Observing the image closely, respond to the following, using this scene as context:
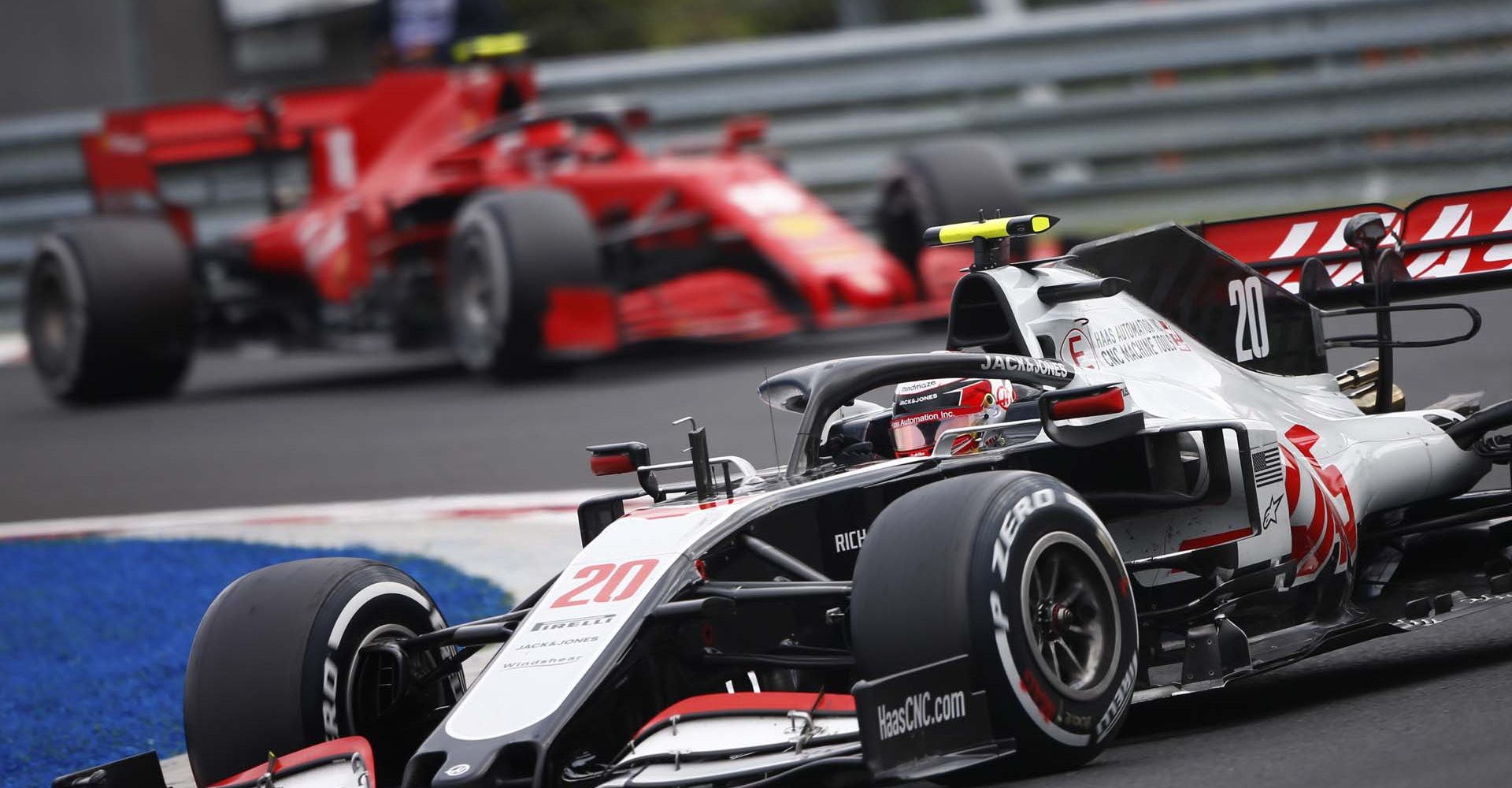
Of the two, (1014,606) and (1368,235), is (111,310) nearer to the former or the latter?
(1368,235)

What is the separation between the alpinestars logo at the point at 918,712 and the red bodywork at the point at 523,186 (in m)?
8.06

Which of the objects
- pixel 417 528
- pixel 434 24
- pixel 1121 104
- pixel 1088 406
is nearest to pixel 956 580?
pixel 1088 406

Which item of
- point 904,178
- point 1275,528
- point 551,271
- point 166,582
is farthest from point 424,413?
point 1275,528

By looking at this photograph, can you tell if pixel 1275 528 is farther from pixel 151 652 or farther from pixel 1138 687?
pixel 151 652

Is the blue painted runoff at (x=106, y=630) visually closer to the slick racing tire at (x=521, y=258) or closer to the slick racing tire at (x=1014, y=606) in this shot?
the slick racing tire at (x=1014, y=606)

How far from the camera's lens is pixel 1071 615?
4.75 m

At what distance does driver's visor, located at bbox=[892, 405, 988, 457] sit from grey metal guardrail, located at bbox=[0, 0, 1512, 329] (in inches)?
358

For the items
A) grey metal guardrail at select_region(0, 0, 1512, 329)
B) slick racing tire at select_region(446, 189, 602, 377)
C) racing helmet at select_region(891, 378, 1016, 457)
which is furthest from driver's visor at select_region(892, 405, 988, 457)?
grey metal guardrail at select_region(0, 0, 1512, 329)

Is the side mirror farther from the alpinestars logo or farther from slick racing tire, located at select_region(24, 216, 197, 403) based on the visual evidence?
slick racing tire, located at select_region(24, 216, 197, 403)

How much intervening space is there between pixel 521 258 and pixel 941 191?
2.66 metres

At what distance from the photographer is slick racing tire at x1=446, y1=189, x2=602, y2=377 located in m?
12.5

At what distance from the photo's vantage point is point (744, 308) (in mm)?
12945

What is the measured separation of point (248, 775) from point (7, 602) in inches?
146

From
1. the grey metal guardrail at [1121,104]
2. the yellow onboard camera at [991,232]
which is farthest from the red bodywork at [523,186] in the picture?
the yellow onboard camera at [991,232]
